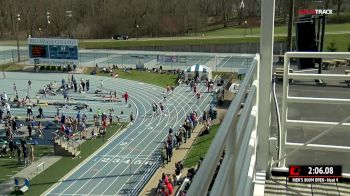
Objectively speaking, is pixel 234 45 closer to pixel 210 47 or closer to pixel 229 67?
pixel 210 47

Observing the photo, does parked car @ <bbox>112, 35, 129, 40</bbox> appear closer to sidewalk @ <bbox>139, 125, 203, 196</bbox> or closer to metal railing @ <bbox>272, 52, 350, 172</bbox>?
sidewalk @ <bbox>139, 125, 203, 196</bbox>

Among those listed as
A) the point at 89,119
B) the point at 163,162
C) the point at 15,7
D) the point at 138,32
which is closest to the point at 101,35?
the point at 138,32

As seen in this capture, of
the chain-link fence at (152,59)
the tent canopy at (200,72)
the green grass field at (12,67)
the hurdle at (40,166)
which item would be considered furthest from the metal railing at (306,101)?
the green grass field at (12,67)

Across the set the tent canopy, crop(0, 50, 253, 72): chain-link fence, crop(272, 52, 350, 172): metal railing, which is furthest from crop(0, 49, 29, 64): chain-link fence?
crop(272, 52, 350, 172): metal railing

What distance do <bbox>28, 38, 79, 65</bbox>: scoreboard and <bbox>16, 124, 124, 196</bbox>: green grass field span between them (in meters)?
21.5

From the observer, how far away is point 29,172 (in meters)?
21.7

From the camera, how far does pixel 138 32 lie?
7894cm

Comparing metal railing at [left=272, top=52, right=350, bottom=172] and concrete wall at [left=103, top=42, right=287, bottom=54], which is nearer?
metal railing at [left=272, top=52, right=350, bottom=172]

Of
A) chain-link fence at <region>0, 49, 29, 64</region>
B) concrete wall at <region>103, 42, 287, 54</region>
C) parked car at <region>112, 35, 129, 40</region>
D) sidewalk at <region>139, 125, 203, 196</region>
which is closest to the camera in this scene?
sidewalk at <region>139, 125, 203, 196</region>

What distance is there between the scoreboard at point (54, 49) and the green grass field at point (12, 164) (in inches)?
906

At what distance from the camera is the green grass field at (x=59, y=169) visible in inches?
782

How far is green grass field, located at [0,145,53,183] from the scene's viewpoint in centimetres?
2152

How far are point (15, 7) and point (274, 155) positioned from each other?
8441cm

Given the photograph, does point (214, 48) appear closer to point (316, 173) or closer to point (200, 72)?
point (200, 72)
